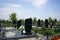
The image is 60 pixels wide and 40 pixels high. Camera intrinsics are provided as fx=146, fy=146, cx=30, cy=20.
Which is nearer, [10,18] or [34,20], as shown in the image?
[10,18]

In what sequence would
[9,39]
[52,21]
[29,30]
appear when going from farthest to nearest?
[52,21]
[29,30]
[9,39]

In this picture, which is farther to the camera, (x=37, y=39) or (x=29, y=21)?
(x=29, y=21)

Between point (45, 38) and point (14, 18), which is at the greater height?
point (14, 18)

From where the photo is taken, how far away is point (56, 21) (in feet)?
117

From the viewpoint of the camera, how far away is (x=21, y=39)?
1237 cm

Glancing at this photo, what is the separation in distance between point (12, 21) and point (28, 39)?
56.4 feet

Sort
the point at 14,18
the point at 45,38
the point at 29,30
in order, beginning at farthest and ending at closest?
1. the point at 14,18
2. the point at 29,30
3. the point at 45,38

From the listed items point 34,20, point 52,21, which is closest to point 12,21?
point 34,20

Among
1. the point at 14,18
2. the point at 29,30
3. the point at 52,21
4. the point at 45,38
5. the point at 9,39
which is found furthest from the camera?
the point at 52,21

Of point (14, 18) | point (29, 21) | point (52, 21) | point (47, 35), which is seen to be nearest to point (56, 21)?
point (52, 21)

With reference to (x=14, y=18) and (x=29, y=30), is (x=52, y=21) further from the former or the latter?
(x=29, y=30)

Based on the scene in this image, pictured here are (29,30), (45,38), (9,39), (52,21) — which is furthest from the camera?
(52,21)

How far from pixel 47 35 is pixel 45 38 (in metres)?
0.60

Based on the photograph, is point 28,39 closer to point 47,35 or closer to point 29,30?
point 47,35
